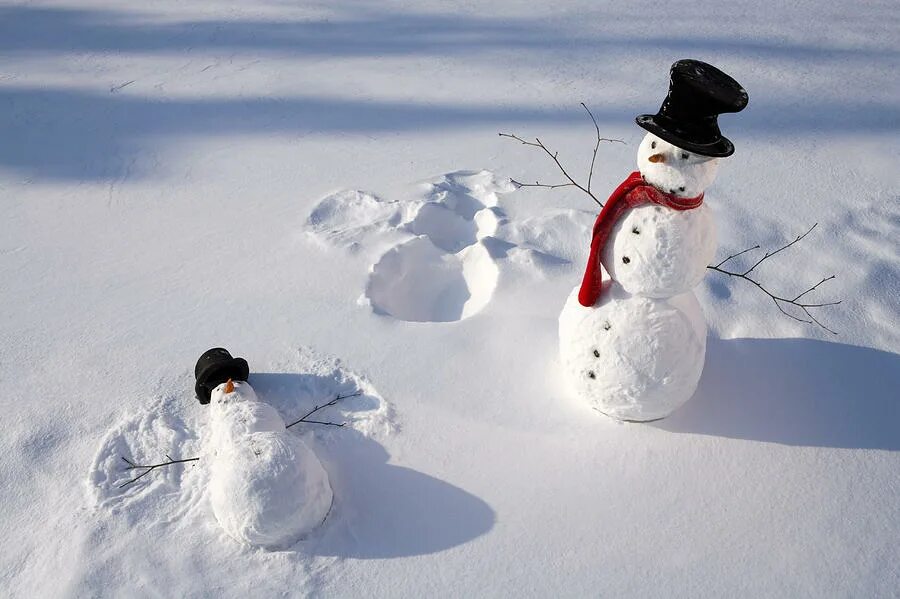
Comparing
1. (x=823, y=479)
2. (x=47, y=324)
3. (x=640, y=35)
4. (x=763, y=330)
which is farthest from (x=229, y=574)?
(x=640, y=35)

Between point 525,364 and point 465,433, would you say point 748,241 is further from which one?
point 465,433

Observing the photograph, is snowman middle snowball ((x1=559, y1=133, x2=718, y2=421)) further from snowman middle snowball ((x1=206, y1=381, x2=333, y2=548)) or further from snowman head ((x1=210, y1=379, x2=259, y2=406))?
snowman head ((x1=210, y1=379, x2=259, y2=406))

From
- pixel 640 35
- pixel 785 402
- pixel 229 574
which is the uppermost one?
pixel 640 35

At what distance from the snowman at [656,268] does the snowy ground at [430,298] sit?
22 cm

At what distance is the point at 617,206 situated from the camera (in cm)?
220

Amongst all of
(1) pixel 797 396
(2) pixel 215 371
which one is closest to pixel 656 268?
(1) pixel 797 396

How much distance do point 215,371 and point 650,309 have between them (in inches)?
53.4

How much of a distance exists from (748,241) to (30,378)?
9.07 ft

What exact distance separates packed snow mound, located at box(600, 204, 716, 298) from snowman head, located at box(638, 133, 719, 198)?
0.07 m

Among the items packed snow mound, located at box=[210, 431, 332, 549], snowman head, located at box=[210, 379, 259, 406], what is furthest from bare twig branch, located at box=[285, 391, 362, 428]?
packed snow mound, located at box=[210, 431, 332, 549]

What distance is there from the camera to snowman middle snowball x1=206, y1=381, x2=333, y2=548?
2.14 meters

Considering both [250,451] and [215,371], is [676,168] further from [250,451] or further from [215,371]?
[215,371]

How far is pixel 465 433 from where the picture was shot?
2.54 meters

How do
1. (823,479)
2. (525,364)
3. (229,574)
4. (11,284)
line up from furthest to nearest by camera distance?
(11,284)
(525,364)
(823,479)
(229,574)
